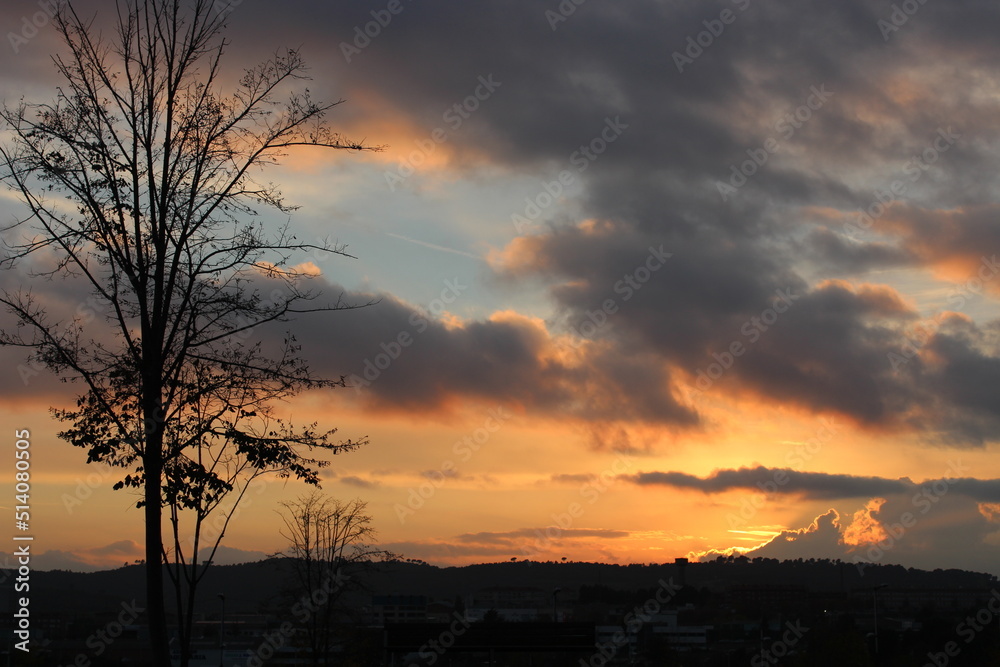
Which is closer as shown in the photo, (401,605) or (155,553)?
(155,553)

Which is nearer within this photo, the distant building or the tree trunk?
the tree trunk

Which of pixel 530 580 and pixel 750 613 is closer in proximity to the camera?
pixel 750 613

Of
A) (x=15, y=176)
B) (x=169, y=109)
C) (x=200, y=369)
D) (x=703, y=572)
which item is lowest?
(x=703, y=572)

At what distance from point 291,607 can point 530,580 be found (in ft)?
400

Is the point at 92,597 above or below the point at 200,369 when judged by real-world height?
below

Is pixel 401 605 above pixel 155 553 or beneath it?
beneath

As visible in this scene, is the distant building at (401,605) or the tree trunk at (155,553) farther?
the distant building at (401,605)

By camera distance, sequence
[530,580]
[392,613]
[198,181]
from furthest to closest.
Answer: [530,580] → [392,613] → [198,181]

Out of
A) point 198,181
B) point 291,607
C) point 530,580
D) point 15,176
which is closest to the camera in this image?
point 15,176

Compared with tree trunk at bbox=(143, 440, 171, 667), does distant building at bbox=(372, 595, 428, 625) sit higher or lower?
lower

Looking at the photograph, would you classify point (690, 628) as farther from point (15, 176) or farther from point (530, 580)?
point (15, 176)

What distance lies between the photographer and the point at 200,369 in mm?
12109

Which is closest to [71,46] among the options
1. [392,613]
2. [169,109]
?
[169,109]

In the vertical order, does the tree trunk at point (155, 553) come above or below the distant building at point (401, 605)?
above
